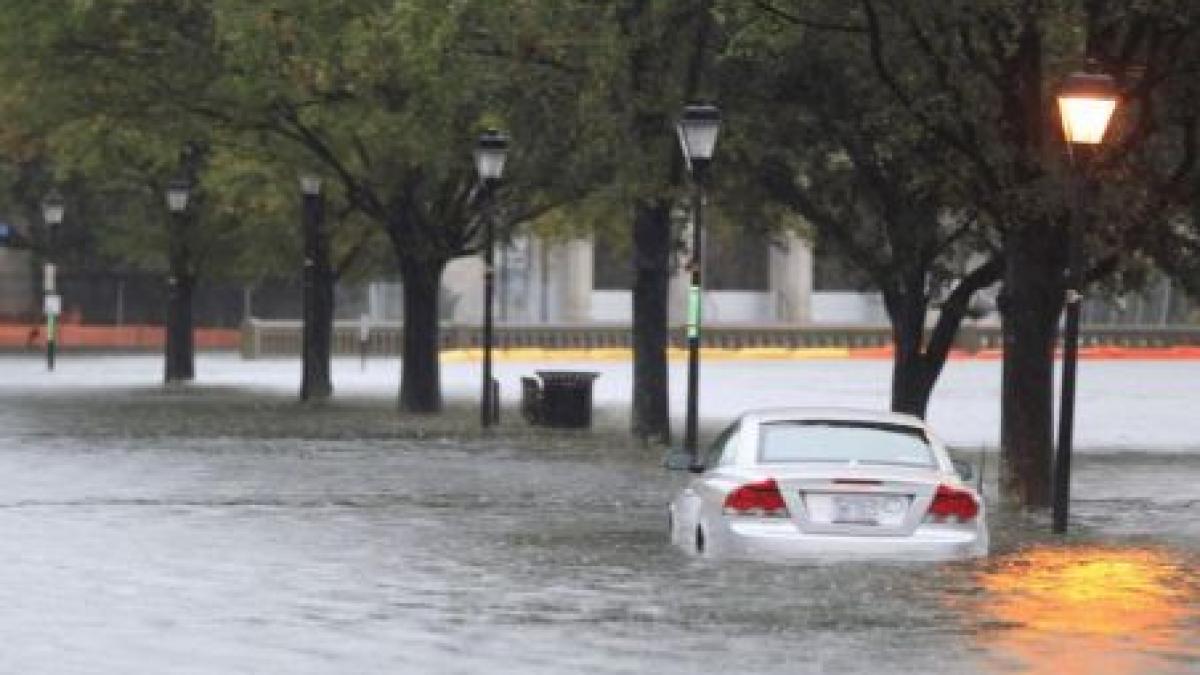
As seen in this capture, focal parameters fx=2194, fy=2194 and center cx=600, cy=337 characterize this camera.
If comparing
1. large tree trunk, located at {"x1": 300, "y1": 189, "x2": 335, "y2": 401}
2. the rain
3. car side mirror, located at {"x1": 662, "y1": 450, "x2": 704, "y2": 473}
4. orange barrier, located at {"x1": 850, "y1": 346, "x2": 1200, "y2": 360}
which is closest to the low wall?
orange barrier, located at {"x1": 850, "y1": 346, "x2": 1200, "y2": 360}

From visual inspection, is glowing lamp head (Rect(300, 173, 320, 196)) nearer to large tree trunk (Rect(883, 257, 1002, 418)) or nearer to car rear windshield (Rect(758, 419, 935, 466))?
large tree trunk (Rect(883, 257, 1002, 418))

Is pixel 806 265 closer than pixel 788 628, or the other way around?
pixel 788 628

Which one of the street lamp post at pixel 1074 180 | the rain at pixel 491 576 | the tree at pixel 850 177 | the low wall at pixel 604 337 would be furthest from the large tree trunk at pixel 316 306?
the low wall at pixel 604 337

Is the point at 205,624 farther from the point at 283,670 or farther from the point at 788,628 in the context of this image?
the point at 788,628

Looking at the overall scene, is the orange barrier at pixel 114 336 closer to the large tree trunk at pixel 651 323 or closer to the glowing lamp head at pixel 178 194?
the glowing lamp head at pixel 178 194

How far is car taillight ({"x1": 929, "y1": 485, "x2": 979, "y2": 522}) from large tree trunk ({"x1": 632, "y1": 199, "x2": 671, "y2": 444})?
17060mm

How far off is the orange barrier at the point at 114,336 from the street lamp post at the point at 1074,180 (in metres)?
62.5

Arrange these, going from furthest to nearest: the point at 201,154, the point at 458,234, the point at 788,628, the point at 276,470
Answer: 1. the point at 201,154
2. the point at 458,234
3. the point at 276,470
4. the point at 788,628

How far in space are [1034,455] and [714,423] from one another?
14.5 metres

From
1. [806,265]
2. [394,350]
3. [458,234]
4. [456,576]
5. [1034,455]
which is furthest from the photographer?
[806,265]

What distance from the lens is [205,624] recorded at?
41.0ft

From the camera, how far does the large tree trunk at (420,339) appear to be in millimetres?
39469

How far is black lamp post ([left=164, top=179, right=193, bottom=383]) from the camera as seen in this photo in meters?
47.6

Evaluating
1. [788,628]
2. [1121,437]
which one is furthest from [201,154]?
[788,628]
